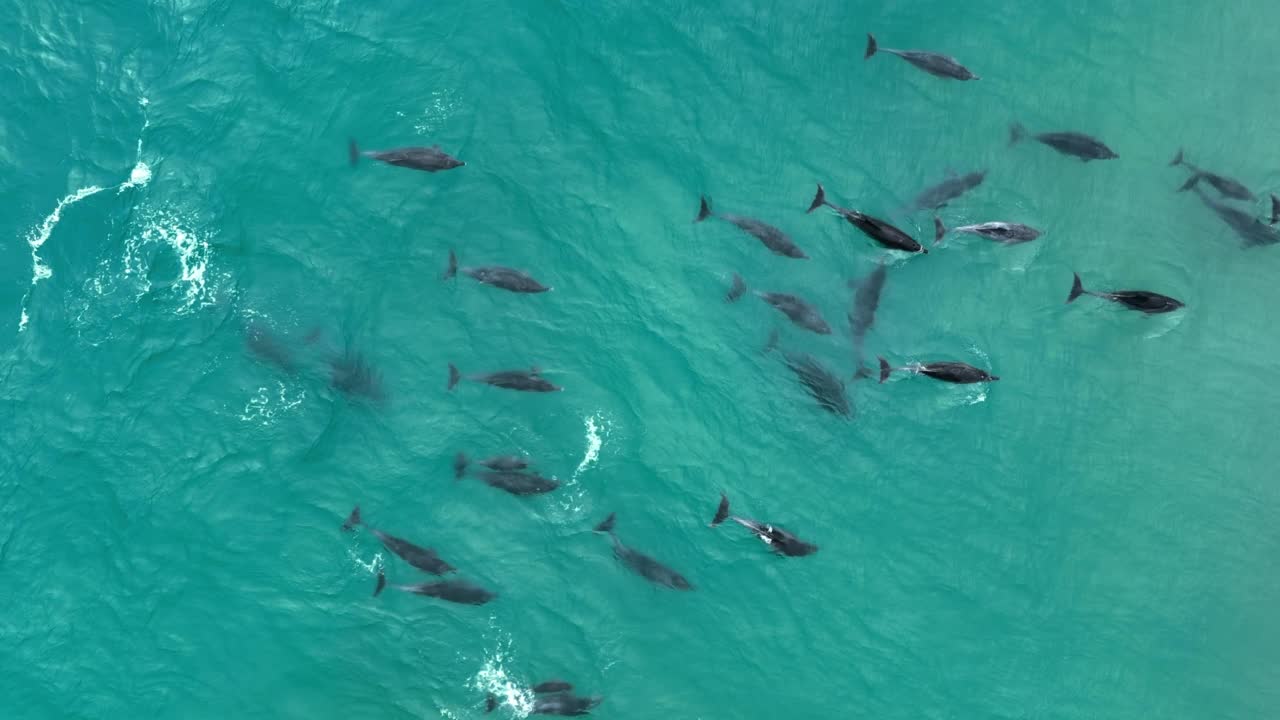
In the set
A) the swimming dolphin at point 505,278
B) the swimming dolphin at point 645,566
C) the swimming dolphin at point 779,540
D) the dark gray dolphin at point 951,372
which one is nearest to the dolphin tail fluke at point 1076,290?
the dark gray dolphin at point 951,372

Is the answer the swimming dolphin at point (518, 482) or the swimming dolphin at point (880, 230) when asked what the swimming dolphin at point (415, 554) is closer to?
the swimming dolphin at point (518, 482)

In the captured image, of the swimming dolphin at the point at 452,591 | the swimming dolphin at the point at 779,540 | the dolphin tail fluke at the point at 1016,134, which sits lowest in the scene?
the swimming dolphin at the point at 452,591

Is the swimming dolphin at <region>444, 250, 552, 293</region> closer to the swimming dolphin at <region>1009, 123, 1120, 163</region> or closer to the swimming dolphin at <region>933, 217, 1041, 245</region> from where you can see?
the swimming dolphin at <region>933, 217, 1041, 245</region>

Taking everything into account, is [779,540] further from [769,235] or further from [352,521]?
[352,521]

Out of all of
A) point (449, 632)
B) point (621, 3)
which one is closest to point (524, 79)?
point (621, 3)

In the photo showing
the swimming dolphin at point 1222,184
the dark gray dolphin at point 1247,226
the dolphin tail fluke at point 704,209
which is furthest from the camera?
the dark gray dolphin at point 1247,226

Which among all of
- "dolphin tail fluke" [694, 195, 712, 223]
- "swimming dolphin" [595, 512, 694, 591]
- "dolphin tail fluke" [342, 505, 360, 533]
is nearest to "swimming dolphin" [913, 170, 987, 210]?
"dolphin tail fluke" [694, 195, 712, 223]

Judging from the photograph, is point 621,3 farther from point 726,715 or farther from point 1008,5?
point 726,715
